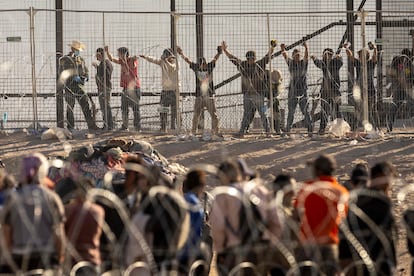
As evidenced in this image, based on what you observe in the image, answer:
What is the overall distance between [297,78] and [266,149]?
1.40 meters

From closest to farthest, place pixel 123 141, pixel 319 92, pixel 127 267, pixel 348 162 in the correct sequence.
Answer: pixel 127 267 → pixel 123 141 → pixel 348 162 → pixel 319 92

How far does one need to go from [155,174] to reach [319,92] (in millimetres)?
10215

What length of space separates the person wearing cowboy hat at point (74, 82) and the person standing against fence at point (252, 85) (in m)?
2.26

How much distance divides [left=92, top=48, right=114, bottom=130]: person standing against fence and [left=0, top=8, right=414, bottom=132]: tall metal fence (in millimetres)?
89

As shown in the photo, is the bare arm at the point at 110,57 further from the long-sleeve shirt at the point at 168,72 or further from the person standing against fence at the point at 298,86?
the person standing against fence at the point at 298,86

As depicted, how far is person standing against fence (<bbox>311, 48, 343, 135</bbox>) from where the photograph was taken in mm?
22219

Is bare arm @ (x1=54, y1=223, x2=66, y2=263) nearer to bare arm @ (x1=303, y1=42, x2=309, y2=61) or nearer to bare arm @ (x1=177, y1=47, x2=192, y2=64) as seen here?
bare arm @ (x1=177, y1=47, x2=192, y2=64)

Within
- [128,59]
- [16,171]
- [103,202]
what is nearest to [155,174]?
[103,202]

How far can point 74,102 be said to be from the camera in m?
22.2

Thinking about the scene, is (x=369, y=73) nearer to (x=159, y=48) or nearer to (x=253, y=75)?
(x=253, y=75)

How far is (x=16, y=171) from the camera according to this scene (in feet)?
66.5

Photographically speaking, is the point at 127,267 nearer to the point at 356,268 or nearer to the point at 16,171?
the point at 356,268

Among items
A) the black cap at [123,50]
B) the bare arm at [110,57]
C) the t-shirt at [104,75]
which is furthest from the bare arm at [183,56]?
the t-shirt at [104,75]

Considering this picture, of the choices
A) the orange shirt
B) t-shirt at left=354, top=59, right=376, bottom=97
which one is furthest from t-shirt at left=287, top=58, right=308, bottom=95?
the orange shirt
